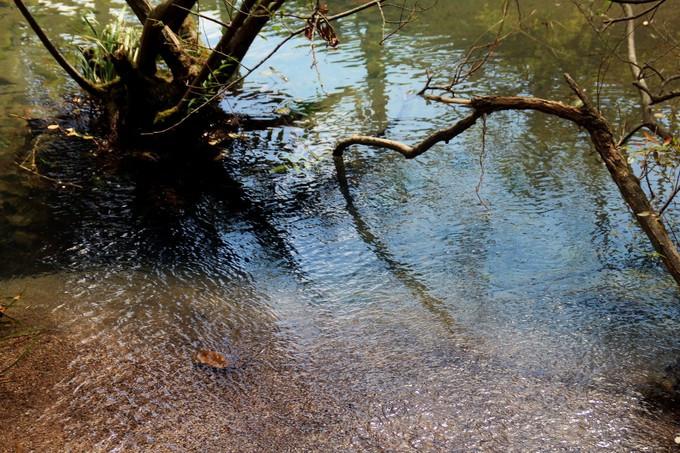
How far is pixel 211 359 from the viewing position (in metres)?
3.85

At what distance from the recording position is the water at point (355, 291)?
11.0 feet

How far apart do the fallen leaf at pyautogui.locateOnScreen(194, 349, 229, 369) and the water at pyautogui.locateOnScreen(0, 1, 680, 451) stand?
0.07m

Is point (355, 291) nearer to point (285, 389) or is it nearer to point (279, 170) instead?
point (285, 389)

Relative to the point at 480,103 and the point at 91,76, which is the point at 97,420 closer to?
the point at 480,103

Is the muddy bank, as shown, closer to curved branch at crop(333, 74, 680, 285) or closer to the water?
the water

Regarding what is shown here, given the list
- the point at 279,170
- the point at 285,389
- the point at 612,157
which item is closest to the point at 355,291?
the point at 285,389

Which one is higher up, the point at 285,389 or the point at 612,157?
the point at 612,157

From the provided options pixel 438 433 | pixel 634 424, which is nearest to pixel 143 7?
pixel 438 433

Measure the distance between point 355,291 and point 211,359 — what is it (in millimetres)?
1150

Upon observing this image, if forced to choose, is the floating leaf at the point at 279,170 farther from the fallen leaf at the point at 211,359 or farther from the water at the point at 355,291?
the fallen leaf at the point at 211,359

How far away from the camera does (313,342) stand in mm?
3992

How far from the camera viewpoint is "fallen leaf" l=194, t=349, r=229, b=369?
12.5 ft

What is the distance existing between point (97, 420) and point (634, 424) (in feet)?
8.83

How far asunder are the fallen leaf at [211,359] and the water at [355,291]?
7 cm
